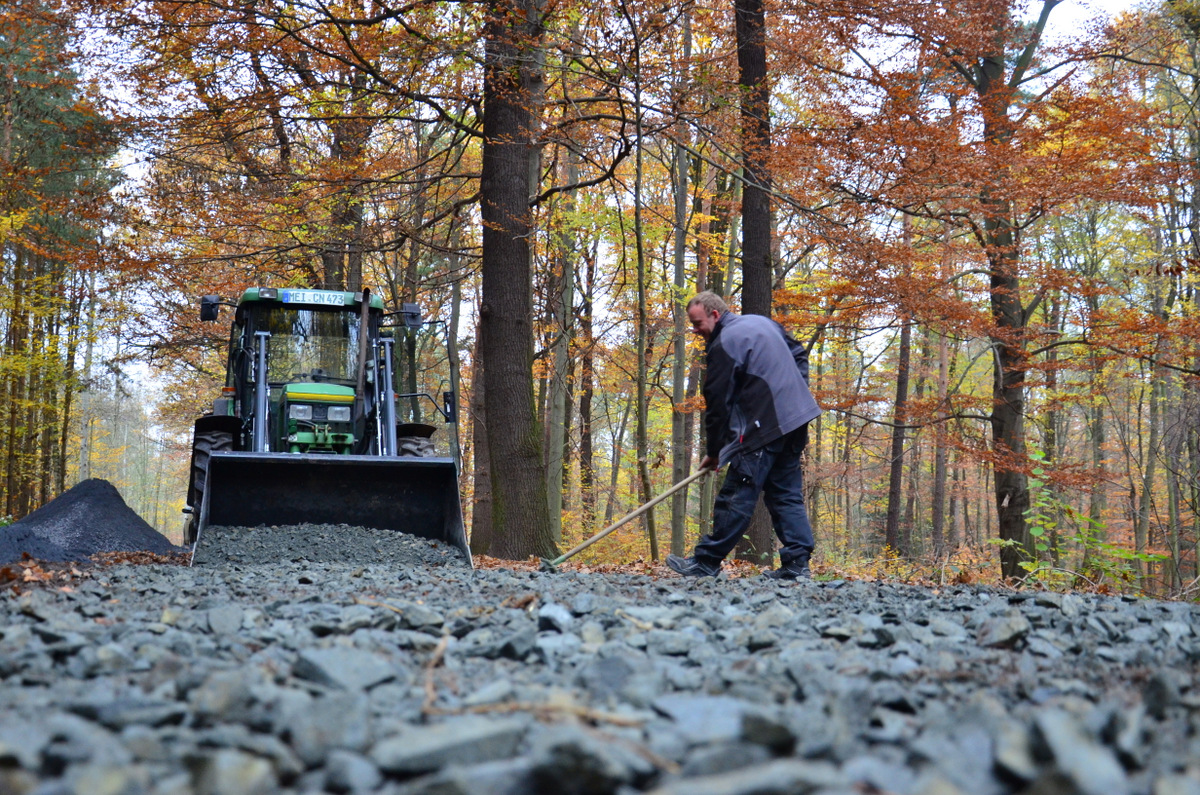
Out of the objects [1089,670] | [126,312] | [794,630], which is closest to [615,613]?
[794,630]

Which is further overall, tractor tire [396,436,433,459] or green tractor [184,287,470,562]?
tractor tire [396,436,433,459]

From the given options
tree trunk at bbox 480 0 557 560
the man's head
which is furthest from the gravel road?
tree trunk at bbox 480 0 557 560

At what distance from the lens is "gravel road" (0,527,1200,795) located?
128cm

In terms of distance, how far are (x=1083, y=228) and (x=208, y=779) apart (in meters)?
22.2

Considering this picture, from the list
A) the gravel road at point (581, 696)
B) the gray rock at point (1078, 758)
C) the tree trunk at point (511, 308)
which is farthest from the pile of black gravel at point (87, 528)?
the gray rock at point (1078, 758)

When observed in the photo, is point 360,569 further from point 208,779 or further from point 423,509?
point 208,779

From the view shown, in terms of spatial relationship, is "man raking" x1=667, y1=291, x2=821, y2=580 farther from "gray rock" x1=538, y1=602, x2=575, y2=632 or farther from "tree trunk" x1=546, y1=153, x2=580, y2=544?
"tree trunk" x1=546, y1=153, x2=580, y2=544

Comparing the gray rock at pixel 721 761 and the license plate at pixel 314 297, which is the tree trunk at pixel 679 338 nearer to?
the license plate at pixel 314 297

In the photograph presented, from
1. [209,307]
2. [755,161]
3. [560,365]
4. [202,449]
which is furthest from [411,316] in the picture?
[560,365]

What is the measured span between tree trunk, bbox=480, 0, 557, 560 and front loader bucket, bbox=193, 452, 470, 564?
1.52 metres

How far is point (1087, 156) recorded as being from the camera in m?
9.87

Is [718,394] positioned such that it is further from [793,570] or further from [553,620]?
[553,620]

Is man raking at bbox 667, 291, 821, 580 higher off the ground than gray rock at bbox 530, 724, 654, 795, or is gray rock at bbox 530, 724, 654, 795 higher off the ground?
man raking at bbox 667, 291, 821, 580

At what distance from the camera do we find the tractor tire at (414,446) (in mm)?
8328
